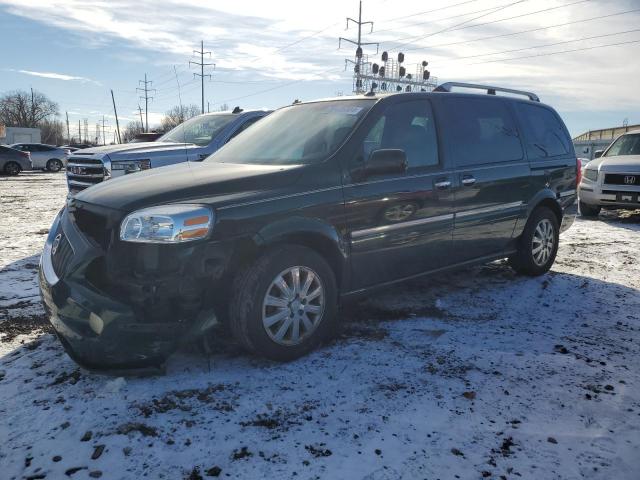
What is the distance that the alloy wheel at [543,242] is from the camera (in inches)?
207

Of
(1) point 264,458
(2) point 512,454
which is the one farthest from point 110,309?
(2) point 512,454

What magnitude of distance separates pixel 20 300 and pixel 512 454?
4.11 meters

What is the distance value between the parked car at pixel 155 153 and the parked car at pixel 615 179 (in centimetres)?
663

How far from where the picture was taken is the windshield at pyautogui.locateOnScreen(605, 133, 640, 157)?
10.4 meters

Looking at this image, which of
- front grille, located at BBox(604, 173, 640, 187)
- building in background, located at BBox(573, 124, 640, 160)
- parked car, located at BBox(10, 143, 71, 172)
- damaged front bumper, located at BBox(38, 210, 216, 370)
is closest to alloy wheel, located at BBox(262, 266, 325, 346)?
damaged front bumper, located at BBox(38, 210, 216, 370)

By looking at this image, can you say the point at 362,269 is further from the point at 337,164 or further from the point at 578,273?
the point at 578,273

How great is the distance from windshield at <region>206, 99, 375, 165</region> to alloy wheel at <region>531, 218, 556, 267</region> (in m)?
2.60

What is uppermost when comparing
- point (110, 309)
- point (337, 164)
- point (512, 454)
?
point (337, 164)

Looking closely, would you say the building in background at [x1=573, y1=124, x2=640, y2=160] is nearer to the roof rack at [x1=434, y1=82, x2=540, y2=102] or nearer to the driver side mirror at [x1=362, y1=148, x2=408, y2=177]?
the roof rack at [x1=434, y1=82, x2=540, y2=102]

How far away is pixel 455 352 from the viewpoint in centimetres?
346

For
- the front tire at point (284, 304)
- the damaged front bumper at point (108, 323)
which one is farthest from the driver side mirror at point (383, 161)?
the damaged front bumper at point (108, 323)

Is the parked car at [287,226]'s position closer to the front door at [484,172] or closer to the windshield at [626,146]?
the front door at [484,172]

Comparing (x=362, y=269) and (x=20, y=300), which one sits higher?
(x=362, y=269)

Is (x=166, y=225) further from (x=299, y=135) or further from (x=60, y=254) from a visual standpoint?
(x=299, y=135)
